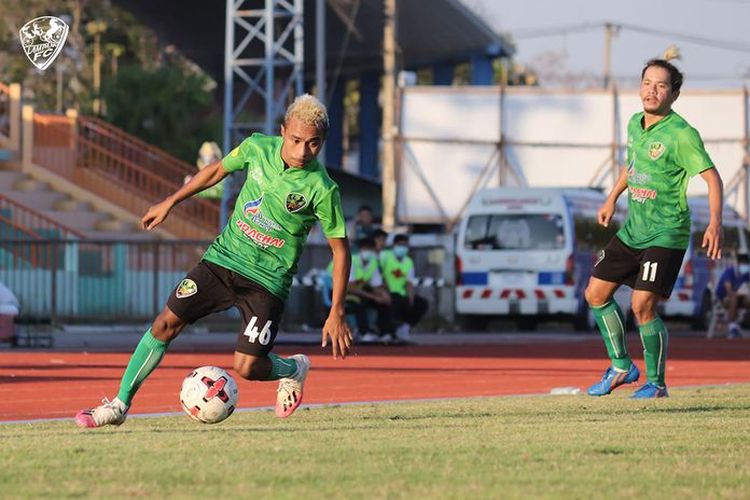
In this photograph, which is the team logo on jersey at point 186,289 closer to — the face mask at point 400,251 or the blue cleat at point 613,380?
the blue cleat at point 613,380

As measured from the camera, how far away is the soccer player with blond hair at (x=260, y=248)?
33.1 feet

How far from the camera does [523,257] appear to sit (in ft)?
104

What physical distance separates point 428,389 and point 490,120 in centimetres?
2675

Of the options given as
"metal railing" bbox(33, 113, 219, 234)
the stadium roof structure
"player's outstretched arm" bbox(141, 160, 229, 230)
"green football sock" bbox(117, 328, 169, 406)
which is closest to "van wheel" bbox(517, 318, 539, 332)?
"metal railing" bbox(33, 113, 219, 234)

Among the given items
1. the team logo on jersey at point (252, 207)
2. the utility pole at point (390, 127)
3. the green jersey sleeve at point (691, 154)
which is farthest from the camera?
the utility pole at point (390, 127)

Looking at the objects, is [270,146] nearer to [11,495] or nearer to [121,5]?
[11,495]

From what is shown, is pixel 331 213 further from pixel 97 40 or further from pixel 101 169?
pixel 97 40

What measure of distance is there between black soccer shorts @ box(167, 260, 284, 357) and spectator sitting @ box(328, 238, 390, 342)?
15.6 metres

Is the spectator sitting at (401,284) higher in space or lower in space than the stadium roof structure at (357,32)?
lower

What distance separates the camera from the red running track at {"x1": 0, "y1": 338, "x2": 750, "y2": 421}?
14.0 m

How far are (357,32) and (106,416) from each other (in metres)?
40.0

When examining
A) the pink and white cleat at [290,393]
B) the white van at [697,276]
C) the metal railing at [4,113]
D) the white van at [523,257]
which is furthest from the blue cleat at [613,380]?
the metal railing at [4,113]

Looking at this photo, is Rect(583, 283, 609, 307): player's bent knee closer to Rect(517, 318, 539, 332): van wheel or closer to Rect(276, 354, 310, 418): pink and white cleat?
Rect(276, 354, 310, 418): pink and white cleat

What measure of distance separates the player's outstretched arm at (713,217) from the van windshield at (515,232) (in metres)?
19.5
